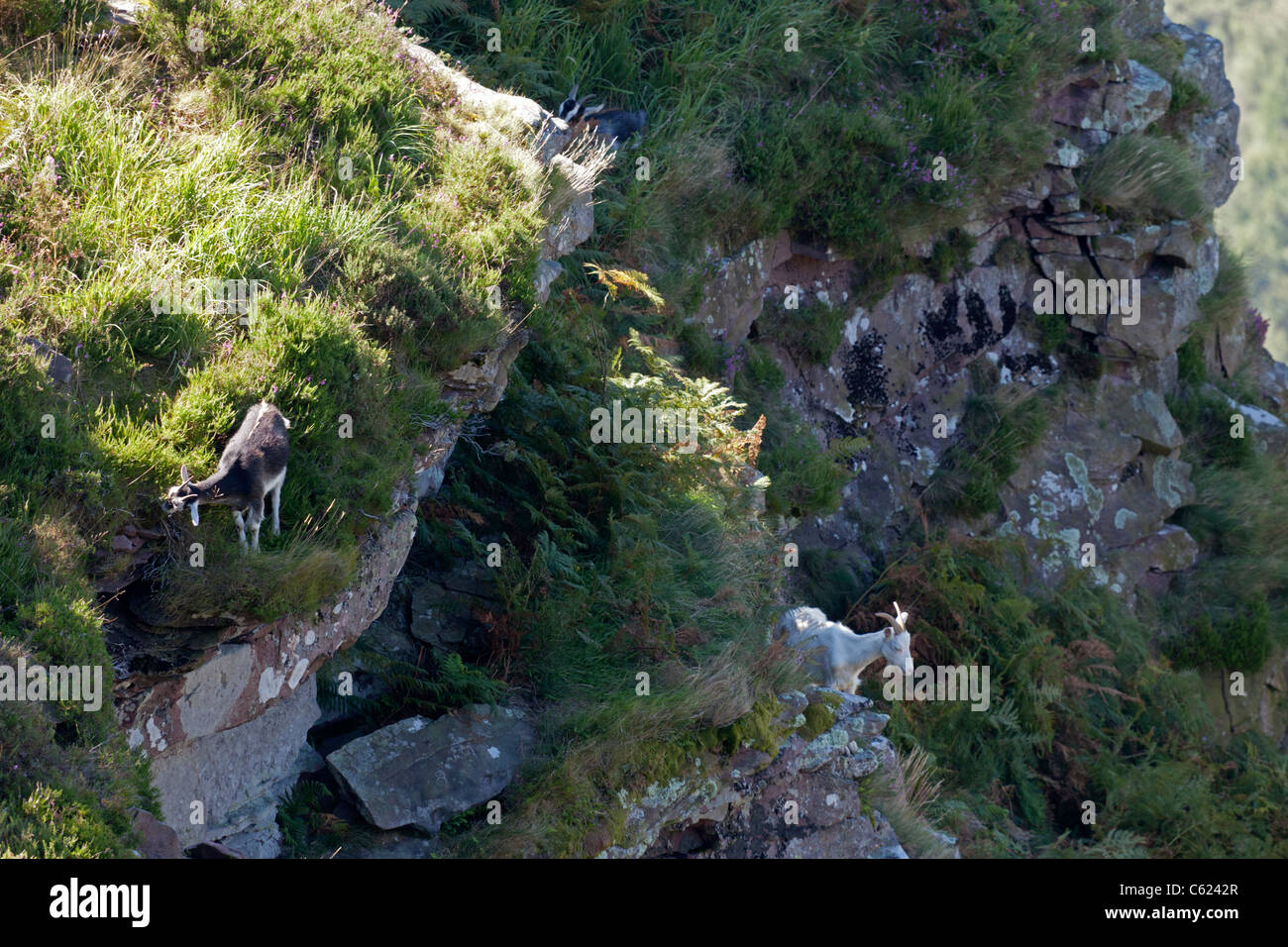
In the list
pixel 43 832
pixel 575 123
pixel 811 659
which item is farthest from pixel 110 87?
pixel 811 659

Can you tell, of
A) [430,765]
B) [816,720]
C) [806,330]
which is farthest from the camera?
[806,330]

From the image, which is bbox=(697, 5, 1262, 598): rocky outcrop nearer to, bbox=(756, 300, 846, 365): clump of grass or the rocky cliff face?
bbox=(756, 300, 846, 365): clump of grass

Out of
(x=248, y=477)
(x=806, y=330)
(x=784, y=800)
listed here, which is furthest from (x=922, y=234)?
(x=248, y=477)

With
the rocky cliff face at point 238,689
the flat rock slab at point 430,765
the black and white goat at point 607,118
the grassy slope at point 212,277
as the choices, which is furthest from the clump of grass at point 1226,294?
the flat rock slab at point 430,765

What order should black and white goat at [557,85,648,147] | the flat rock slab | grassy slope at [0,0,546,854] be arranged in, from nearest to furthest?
grassy slope at [0,0,546,854]
the flat rock slab
black and white goat at [557,85,648,147]

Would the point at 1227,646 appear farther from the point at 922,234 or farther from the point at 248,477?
the point at 248,477

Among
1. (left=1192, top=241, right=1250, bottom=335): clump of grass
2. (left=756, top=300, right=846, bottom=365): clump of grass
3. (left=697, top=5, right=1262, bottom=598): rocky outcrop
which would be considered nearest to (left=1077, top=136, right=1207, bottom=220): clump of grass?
(left=697, top=5, right=1262, bottom=598): rocky outcrop
